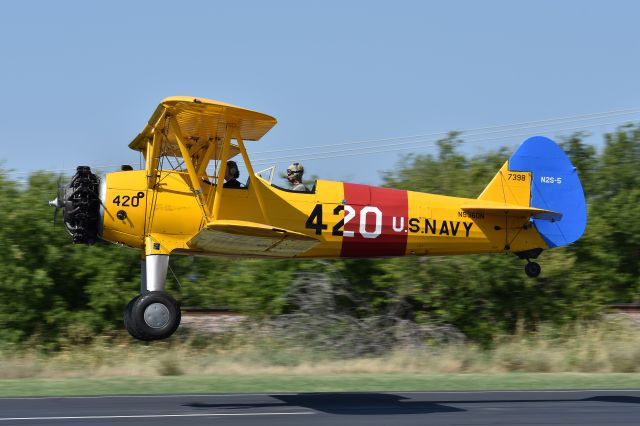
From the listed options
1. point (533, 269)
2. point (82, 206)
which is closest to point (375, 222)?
point (533, 269)

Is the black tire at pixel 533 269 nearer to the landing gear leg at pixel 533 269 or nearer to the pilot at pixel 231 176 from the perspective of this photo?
the landing gear leg at pixel 533 269

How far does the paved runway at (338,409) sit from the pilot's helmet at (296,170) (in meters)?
3.07

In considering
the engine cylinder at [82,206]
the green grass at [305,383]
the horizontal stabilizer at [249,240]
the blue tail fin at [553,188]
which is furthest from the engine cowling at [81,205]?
the blue tail fin at [553,188]

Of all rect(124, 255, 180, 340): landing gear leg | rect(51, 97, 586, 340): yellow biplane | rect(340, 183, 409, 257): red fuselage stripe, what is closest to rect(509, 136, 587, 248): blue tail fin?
rect(51, 97, 586, 340): yellow biplane

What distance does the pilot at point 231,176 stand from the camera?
1262cm

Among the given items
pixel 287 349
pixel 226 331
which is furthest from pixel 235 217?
pixel 226 331

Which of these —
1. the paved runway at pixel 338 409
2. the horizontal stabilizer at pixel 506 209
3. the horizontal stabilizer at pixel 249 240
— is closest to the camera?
the paved runway at pixel 338 409

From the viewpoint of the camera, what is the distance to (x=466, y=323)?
2089 centimetres

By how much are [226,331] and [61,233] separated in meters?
4.20

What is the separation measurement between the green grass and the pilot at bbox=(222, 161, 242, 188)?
3.00 m

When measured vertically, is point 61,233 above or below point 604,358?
above

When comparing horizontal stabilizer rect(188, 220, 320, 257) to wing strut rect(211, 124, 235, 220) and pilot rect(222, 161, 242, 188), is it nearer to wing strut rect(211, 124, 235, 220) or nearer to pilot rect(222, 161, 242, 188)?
wing strut rect(211, 124, 235, 220)

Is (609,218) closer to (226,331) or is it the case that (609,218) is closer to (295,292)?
(295,292)

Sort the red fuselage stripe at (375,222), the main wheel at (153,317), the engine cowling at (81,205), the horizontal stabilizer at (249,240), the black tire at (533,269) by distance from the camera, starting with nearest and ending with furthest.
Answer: the horizontal stabilizer at (249,240) < the main wheel at (153,317) < the engine cowling at (81,205) < the red fuselage stripe at (375,222) < the black tire at (533,269)
